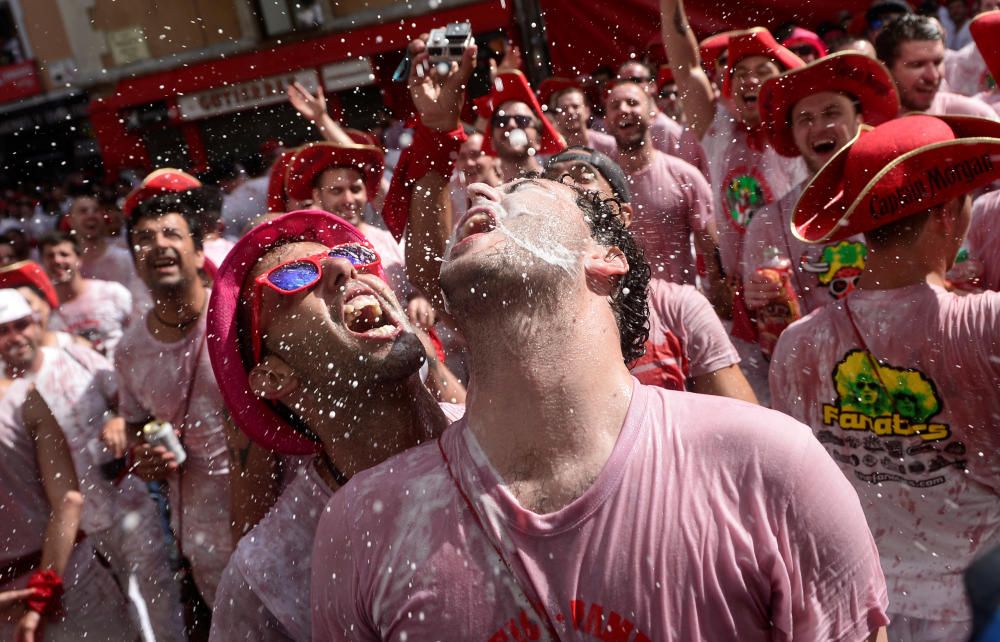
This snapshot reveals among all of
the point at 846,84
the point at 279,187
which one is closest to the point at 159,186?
the point at 279,187

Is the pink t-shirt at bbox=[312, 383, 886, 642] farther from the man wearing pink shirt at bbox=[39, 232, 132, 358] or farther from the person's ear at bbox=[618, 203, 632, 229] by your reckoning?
the man wearing pink shirt at bbox=[39, 232, 132, 358]

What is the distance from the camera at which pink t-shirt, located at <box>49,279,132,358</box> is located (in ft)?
19.9

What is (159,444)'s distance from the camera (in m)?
3.94

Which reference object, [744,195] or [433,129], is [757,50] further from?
[433,129]

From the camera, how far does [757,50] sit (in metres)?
5.21

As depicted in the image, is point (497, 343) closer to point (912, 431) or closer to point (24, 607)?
point (912, 431)

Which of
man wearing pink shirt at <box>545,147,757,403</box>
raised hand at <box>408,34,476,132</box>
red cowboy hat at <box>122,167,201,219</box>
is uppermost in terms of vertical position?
raised hand at <box>408,34,476,132</box>

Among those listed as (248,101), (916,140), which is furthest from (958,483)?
(248,101)

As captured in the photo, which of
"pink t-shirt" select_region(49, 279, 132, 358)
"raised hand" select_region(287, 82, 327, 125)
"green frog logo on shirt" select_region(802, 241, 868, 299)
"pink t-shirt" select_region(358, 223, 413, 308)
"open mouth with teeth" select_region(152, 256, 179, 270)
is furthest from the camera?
"pink t-shirt" select_region(49, 279, 132, 358)

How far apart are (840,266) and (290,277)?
2.37 meters

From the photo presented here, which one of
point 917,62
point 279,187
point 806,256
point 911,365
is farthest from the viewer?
point 279,187

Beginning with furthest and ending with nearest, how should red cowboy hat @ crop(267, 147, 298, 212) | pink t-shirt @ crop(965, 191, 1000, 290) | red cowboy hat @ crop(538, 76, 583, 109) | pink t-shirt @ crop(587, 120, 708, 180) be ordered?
1. red cowboy hat @ crop(538, 76, 583, 109)
2. pink t-shirt @ crop(587, 120, 708, 180)
3. red cowboy hat @ crop(267, 147, 298, 212)
4. pink t-shirt @ crop(965, 191, 1000, 290)

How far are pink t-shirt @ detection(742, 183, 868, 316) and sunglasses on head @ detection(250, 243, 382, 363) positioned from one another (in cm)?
198

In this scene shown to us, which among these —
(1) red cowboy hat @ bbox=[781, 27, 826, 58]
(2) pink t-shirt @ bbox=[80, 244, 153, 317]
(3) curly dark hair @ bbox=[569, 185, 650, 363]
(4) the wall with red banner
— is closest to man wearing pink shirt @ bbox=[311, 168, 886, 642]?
(3) curly dark hair @ bbox=[569, 185, 650, 363]
